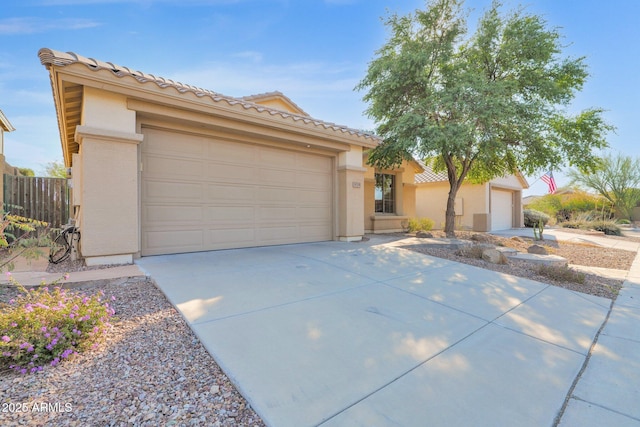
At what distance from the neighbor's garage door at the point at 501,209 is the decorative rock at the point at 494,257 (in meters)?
12.6

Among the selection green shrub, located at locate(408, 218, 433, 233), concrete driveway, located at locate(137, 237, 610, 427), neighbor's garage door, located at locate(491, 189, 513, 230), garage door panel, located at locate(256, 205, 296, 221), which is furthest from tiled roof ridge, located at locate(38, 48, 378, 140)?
neighbor's garage door, located at locate(491, 189, 513, 230)

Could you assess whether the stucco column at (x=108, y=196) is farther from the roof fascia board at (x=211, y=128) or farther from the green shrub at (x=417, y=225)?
the green shrub at (x=417, y=225)

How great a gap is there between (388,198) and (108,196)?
10743 millimetres

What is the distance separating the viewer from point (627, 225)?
74.2 ft

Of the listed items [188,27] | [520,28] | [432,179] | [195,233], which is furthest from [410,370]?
[432,179]

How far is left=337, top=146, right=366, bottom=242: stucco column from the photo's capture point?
28.6ft

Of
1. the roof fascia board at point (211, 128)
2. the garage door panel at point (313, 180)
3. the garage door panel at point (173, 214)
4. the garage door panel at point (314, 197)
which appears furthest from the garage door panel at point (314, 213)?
the garage door panel at point (173, 214)

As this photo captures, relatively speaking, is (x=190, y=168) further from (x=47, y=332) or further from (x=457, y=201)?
(x=457, y=201)

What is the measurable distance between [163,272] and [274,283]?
1.85 metres

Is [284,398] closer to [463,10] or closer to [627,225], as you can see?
[463,10]

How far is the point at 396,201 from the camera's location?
13.4 metres

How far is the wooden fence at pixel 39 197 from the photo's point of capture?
319 inches

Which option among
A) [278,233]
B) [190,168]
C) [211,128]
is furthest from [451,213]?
[190,168]

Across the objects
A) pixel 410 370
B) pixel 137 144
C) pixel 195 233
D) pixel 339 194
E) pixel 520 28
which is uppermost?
pixel 520 28
